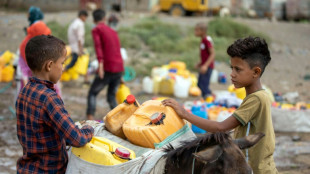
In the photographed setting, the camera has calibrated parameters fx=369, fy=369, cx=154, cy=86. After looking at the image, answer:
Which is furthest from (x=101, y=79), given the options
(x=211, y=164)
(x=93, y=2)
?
(x=93, y=2)

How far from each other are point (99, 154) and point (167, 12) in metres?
22.3

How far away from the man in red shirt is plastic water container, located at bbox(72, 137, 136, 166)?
3.71 metres

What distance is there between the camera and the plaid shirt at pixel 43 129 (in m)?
2.43

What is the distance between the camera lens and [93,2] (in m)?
22.8

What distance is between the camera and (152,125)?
116 inches

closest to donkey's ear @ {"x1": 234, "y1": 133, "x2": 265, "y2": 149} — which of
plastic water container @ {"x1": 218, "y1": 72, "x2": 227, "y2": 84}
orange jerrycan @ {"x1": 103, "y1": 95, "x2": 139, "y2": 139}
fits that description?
orange jerrycan @ {"x1": 103, "y1": 95, "x2": 139, "y2": 139}

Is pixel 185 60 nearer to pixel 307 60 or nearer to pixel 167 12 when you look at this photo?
pixel 307 60

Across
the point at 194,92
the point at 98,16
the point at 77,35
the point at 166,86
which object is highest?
the point at 98,16

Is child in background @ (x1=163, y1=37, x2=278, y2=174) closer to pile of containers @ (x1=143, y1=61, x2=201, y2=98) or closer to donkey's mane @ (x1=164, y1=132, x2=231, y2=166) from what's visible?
donkey's mane @ (x1=164, y1=132, x2=231, y2=166)

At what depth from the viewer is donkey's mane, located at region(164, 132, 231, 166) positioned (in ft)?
7.45

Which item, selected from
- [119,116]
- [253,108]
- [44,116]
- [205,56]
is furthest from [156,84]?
[44,116]

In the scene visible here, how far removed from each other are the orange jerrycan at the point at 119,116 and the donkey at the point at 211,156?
2.45 feet

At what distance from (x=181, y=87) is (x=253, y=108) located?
6.43m

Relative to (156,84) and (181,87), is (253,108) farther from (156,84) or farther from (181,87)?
(156,84)
